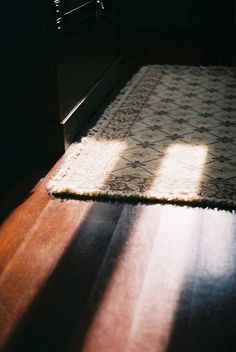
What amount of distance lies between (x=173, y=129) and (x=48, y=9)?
82 centimetres

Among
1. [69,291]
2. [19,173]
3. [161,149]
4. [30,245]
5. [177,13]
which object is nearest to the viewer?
[69,291]

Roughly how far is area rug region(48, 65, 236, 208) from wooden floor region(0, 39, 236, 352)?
9cm

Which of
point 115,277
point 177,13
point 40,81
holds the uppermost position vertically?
point 40,81

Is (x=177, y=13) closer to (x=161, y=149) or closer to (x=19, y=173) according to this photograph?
(x=161, y=149)

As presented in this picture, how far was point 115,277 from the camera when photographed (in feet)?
4.06

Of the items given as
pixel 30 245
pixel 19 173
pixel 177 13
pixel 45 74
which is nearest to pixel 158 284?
pixel 30 245

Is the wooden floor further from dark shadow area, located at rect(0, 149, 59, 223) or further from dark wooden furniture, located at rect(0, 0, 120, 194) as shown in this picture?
dark wooden furniture, located at rect(0, 0, 120, 194)

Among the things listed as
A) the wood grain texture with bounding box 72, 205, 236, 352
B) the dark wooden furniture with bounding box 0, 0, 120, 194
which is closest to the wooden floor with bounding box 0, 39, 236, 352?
the wood grain texture with bounding box 72, 205, 236, 352

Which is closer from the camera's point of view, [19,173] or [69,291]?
[69,291]

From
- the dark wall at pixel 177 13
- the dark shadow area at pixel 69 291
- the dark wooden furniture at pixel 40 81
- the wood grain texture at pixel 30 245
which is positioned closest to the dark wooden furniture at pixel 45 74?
the dark wooden furniture at pixel 40 81

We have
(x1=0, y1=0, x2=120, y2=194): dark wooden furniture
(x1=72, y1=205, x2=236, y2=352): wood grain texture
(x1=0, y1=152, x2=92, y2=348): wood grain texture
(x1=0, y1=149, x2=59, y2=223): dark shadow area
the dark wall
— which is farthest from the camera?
the dark wall

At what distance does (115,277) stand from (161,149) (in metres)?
0.88

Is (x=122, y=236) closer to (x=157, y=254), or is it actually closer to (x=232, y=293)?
(x=157, y=254)

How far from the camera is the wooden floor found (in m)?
1.05
